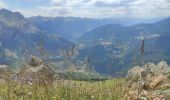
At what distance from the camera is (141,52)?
7.21m

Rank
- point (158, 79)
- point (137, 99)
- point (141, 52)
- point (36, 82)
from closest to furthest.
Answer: point (141, 52) < point (137, 99) < point (36, 82) < point (158, 79)

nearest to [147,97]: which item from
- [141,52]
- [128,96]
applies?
[128,96]

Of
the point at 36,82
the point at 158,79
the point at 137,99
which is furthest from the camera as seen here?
the point at 158,79


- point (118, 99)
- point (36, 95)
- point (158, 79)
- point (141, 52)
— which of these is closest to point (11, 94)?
point (36, 95)

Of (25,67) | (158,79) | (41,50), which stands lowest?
(158,79)

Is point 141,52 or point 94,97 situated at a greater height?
point 141,52

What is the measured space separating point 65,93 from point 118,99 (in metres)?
1.32

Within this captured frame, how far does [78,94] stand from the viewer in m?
9.64

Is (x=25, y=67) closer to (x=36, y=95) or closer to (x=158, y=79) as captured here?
(x=36, y=95)

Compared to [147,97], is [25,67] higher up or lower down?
higher up

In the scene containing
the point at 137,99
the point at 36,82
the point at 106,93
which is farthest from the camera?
the point at 106,93

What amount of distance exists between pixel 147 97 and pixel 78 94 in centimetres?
187

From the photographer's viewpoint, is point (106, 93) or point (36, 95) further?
point (106, 93)

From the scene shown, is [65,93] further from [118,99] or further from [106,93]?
[106,93]
